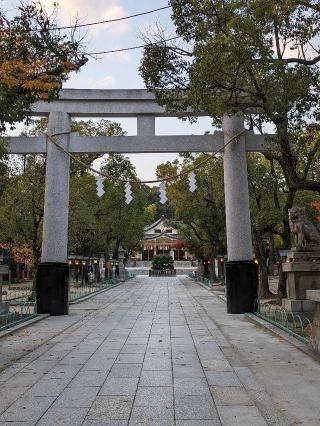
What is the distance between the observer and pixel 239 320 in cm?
1235

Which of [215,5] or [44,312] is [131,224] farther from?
[215,5]

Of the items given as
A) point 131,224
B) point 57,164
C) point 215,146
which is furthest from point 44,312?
point 131,224

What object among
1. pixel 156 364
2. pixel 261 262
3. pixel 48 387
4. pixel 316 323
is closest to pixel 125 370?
pixel 156 364

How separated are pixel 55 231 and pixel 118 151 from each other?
11.0 feet

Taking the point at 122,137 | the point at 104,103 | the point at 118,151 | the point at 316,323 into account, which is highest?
the point at 104,103

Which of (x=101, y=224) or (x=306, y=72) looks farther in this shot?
(x=101, y=224)

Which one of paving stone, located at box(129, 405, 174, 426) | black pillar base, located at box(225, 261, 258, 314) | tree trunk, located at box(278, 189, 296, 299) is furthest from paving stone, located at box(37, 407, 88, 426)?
tree trunk, located at box(278, 189, 296, 299)

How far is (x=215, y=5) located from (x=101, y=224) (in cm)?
2477

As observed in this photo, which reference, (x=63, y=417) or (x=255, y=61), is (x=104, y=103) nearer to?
(x=255, y=61)

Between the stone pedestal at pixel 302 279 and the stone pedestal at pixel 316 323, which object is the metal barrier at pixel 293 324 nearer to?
the stone pedestal at pixel 302 279

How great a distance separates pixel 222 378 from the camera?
19.8 ft

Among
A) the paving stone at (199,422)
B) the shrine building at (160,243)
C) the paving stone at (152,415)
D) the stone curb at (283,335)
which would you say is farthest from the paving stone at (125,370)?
the shrine building at (160,243)

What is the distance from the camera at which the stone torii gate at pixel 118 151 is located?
43.9 ft

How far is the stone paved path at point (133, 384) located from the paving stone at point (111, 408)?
0.03 feet
